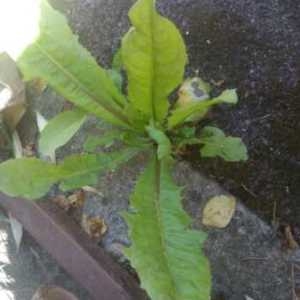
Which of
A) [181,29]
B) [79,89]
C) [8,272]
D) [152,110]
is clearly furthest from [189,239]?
[8,272]

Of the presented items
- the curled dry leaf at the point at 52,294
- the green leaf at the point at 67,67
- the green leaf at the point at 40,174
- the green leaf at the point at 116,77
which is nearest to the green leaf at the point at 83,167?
the green leaf at the point at 40,174

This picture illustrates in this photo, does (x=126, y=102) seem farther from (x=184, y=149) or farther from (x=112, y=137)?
(x=184, y=149)

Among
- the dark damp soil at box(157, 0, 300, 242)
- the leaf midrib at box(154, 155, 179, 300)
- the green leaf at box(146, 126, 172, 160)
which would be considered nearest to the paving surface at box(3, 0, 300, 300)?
the dark damp soil at box(157, 0, 300, 242)

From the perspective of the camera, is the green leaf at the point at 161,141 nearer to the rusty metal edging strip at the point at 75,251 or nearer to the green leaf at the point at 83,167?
the green leaf at the point at 83,167

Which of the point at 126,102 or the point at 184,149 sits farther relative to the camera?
the point at 184,149

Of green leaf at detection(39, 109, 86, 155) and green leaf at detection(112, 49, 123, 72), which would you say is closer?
green leaf at detection(39, 109, 86, 155)

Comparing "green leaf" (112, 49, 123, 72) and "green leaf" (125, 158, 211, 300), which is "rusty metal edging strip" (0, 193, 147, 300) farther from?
"green leaf" (112, 49, 123, 72)
